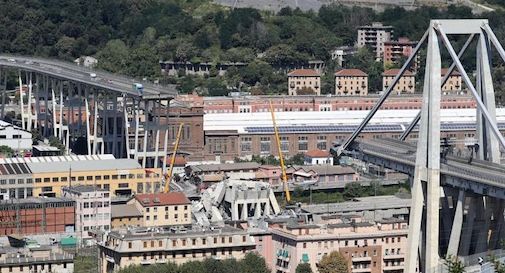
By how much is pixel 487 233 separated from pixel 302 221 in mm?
4554

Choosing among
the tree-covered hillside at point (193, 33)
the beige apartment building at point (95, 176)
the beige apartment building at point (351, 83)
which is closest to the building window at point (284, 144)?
the beige apartment building at point (95, 176)

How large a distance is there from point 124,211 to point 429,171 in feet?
29.8

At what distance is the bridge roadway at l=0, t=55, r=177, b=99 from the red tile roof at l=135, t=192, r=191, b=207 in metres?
8.87

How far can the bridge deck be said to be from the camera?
34125 millimetres

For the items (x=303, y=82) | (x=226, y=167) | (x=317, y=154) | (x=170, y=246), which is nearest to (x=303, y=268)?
(x=170, y=246)

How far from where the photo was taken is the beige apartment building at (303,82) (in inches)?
2601

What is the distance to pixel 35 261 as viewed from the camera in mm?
35719

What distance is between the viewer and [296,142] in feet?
181

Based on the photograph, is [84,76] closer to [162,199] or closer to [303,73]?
[303,73]

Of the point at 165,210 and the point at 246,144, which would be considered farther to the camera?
the point at 246,144

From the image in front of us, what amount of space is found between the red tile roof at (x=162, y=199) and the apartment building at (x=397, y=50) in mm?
29369

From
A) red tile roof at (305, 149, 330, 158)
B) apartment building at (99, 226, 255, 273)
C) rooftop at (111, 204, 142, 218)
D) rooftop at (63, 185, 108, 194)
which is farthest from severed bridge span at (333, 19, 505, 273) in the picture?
red tile roof at (305, 149, 330, 158)

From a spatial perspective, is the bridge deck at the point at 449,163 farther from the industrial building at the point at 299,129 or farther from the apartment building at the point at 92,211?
the industrial building at the point at 299,129

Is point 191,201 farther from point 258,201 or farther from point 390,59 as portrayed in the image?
point 390,59
